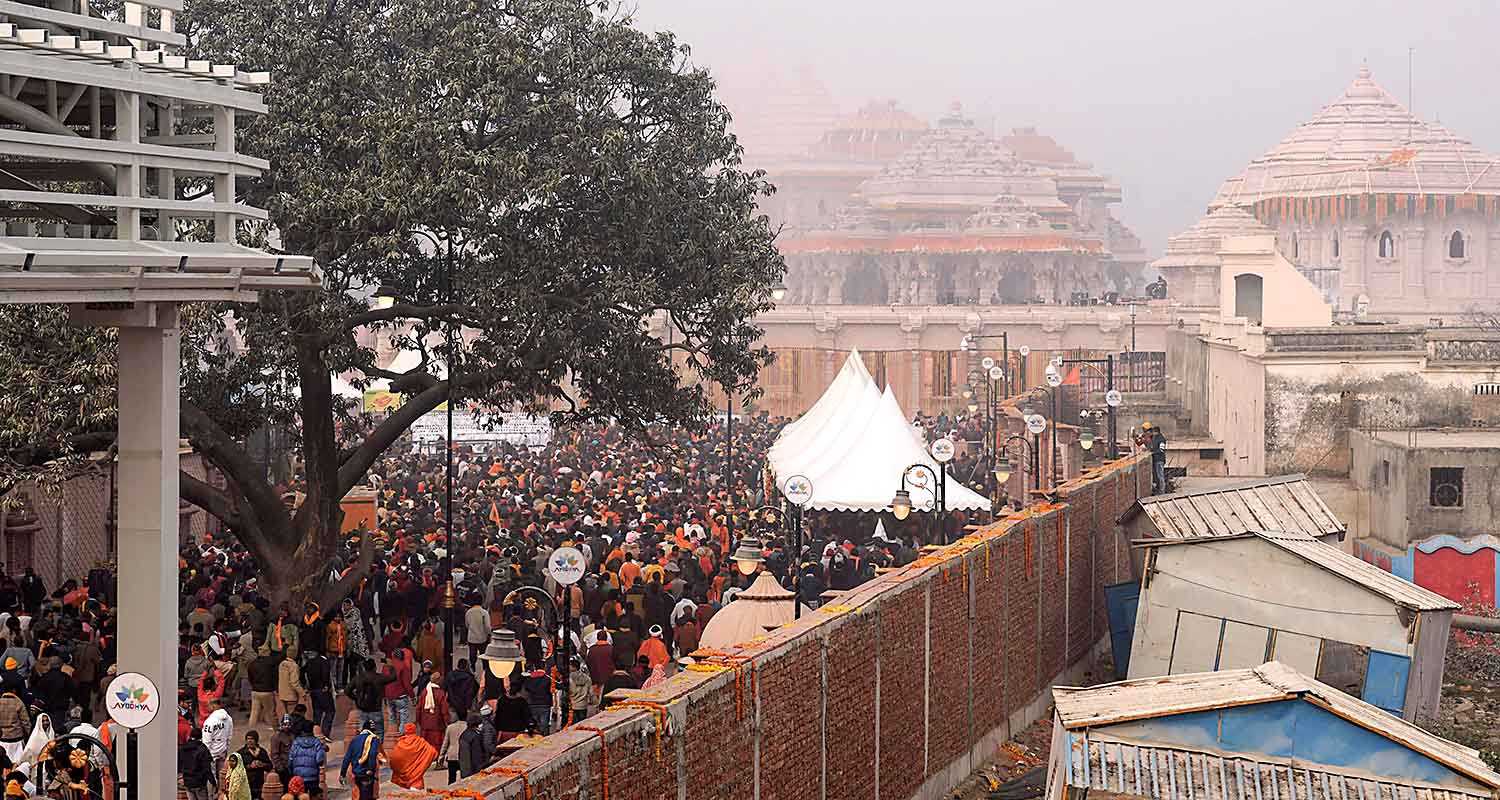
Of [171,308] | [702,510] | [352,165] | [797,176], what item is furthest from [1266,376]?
[797,176]

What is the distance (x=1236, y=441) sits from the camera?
1684 inches

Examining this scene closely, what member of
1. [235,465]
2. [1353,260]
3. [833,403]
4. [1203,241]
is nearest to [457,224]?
[235,465]

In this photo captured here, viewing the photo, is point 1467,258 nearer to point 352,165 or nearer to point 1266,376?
point 1266,376

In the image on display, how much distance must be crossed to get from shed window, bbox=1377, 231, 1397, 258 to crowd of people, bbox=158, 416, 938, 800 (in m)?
61.3

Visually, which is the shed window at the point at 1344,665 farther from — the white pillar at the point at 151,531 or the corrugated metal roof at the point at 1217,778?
the white pillar at the point at 151,531

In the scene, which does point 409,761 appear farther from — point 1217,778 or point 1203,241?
point 1203,241

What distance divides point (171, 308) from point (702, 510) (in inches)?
710

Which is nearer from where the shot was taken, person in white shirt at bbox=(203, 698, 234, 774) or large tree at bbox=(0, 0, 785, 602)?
person in white shirt at bbox=(203, 698, 234, 774)

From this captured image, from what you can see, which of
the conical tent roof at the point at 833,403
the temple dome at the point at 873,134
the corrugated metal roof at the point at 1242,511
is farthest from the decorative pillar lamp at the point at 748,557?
the temple dome at the point at 873,134

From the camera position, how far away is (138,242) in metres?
12.7

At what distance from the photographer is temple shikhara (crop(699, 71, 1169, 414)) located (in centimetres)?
7588

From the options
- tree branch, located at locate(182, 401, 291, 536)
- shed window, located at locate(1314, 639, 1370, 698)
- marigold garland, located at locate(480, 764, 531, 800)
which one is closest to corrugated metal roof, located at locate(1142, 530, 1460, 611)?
shed window, located at locate(1314, 639, 1370, 698)

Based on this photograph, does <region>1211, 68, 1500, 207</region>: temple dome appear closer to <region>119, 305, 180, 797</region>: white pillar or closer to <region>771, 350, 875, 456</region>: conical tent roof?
<region>771, 350, 875, 456</region>: conical tent roof

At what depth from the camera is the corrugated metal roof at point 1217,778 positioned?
44.4 feet
